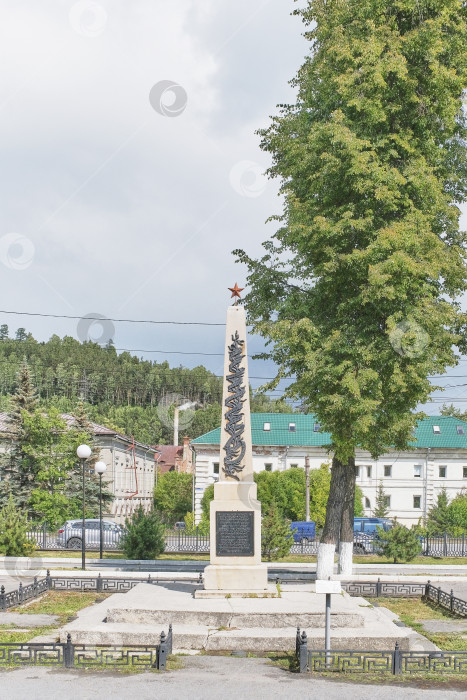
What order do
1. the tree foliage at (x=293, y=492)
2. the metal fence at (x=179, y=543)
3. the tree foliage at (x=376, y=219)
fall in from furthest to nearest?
the tree foliage at (x=293, y=492), the metal fence at (x=179, y=543), the tree foliage at (x=376, y=219)

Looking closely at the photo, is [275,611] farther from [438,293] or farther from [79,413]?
[79,413]

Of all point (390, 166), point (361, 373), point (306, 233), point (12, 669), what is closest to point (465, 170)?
point (390, 166)

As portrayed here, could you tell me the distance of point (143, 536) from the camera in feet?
80.8

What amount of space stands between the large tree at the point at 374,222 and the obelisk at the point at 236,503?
2572mm

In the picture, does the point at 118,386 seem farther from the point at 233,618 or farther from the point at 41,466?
the point at 233,618

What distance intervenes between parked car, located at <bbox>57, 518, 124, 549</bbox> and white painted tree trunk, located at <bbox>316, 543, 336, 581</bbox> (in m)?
13.3

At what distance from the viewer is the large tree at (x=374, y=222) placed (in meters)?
17.6

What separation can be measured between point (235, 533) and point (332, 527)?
5316mm

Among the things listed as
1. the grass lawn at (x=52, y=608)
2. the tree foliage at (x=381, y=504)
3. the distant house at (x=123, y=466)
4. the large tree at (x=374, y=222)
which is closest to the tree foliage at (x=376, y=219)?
the large tree at (x=374, y=222)

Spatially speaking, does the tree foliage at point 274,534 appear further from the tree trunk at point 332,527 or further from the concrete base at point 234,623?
the concrete base at point 234,623

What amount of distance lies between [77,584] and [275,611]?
25.5 ft

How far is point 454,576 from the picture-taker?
24188 millimetres

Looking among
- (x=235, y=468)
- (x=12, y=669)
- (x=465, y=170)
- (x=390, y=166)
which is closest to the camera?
(x=12, y=669)

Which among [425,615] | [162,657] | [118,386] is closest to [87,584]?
[425,615]
